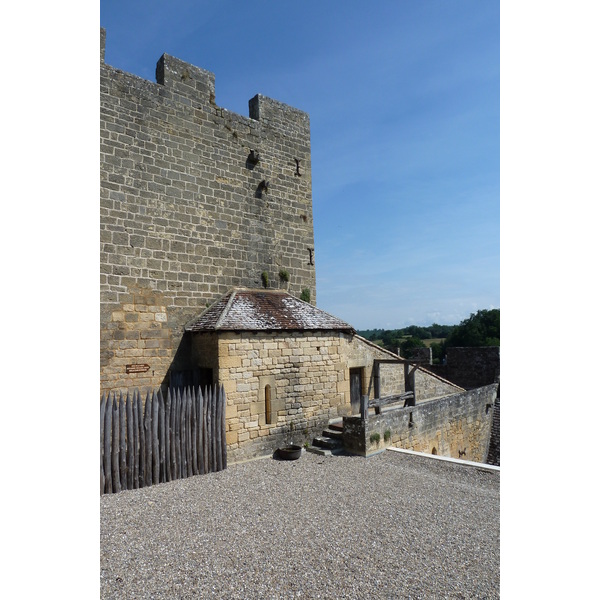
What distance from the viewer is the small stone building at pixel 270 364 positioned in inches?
342

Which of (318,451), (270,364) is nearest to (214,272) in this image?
(270,364)

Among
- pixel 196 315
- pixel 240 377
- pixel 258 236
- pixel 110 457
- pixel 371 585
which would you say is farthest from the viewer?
pixel 258 236

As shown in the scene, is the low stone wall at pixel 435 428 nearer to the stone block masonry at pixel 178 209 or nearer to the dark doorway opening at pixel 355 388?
the dark doorway opening at pixel 355 388

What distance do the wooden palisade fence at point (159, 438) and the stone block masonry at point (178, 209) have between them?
5.94 ft

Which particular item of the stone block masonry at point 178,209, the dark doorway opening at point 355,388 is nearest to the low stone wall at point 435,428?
the dark doorway opening at point 355,388

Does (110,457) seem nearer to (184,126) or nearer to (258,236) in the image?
(258,236)

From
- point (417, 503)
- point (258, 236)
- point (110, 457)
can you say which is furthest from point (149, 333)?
point (417, 503)

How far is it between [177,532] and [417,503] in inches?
138

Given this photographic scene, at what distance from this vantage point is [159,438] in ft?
24.2

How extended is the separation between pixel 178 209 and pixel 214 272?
5.92 ft

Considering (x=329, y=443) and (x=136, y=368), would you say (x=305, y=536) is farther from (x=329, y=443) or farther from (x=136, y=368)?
(x=136, y=368)

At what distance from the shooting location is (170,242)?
9867 mm

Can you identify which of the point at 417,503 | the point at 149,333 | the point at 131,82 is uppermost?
the point at 131,82

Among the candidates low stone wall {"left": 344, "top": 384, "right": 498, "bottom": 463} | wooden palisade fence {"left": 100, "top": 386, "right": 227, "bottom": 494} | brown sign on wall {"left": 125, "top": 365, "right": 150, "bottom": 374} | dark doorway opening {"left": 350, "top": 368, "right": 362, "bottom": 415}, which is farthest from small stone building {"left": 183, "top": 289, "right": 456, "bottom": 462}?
low stone wall {"left": 344, "top": 384, "right": 498, "bottom": 463}
